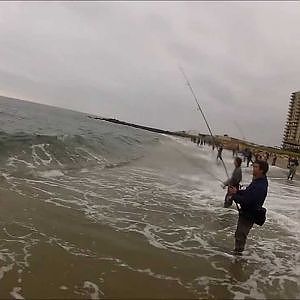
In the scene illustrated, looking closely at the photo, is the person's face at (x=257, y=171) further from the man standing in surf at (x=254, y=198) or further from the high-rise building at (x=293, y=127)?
the high-rise building at (x=293, y=127)

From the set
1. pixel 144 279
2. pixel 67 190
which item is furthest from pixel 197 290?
pixel 67 190

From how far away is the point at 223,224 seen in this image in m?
9.20

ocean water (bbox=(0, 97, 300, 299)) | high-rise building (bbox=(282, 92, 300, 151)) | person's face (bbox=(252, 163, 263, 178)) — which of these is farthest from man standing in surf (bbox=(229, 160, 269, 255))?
high-rise building (bbox=(282, 92, 300, 151))

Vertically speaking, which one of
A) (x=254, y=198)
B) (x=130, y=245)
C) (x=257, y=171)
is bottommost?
(x=130, y=245)

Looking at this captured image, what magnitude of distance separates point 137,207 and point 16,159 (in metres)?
7.59

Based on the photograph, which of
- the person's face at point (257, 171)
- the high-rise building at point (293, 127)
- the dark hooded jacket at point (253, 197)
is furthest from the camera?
the high-rise building at point (293, 127)

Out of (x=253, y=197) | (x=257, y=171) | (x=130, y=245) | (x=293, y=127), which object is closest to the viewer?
(x=253, y=197)

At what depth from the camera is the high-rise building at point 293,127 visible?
118750mm

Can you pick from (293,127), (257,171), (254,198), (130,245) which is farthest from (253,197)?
(293,127)

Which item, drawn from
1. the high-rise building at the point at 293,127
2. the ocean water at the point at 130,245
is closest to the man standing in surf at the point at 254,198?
the ocean water at the point at 130,245

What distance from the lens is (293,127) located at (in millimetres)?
128125

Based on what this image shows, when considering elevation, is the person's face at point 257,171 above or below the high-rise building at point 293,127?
below

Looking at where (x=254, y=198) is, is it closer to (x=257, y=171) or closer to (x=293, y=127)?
(x=257, y=171)

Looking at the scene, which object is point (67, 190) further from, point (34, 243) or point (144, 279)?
point (144, 279)
